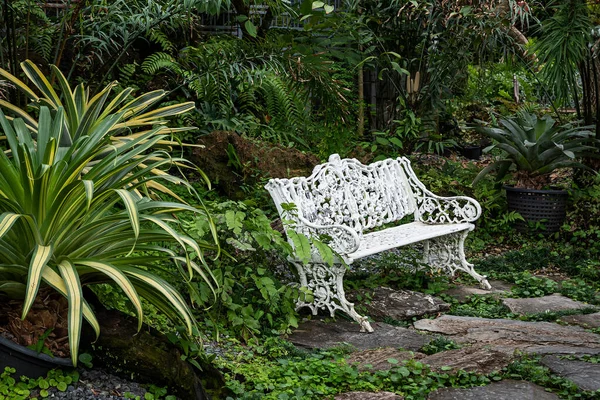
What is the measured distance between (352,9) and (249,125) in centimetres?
188

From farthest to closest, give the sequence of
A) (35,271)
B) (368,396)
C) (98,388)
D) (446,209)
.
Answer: (446,209) → (368,396) → (98,388) → (35,271)

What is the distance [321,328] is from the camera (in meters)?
5.10

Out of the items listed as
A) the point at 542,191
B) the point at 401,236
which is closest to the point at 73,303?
the point at 401,236

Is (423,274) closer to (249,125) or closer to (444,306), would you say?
(444,306)

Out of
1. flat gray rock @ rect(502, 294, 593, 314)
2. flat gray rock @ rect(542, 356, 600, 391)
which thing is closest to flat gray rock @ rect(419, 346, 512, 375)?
flat gray rock @ rect(542, 356, 600, 391)

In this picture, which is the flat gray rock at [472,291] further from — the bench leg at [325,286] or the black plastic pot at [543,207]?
the black plastic pot at [543,207]

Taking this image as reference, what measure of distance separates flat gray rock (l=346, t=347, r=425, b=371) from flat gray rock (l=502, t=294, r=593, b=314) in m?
1.66

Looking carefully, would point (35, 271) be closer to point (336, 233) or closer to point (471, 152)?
point (336, 233)

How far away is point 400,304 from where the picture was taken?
18.5 feet

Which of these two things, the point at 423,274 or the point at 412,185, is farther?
the point at 412,185

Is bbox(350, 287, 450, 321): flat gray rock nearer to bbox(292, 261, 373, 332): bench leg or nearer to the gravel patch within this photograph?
bbox(292, 261, 373, 332): bench leg

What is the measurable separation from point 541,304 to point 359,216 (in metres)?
A: 1.62

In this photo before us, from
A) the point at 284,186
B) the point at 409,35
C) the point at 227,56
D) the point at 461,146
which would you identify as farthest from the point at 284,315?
the point at 461,146

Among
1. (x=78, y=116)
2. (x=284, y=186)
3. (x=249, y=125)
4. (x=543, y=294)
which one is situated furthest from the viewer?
(x=249, y=125)
